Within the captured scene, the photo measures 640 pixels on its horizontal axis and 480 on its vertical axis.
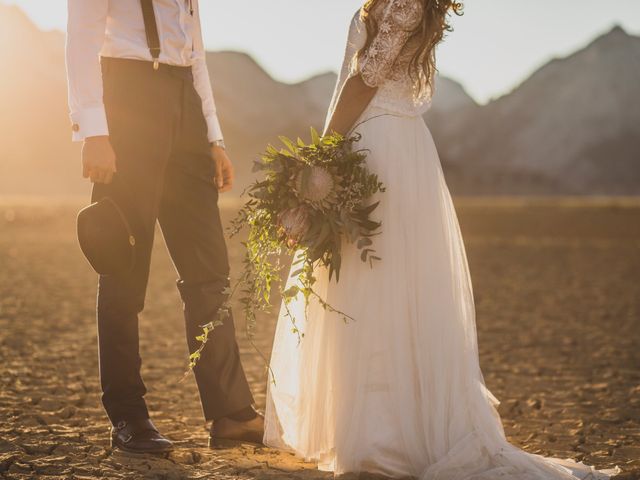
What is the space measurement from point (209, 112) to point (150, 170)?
1.67 feet

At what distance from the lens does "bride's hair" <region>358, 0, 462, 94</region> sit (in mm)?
3242

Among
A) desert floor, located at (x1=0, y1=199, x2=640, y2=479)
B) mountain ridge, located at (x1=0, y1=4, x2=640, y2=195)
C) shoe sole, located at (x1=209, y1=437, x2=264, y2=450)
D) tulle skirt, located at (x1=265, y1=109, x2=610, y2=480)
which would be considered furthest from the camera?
mountain ridge, located at (x1=0, y1=4, x2=640, y2=195)

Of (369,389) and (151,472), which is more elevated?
(369,389)

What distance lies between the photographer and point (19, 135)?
117625 mm

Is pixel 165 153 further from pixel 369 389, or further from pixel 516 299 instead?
pixel 516 299

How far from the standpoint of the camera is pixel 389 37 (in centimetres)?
321

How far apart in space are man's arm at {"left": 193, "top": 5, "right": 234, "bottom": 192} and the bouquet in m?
0.48

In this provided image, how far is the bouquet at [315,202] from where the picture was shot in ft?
10.6

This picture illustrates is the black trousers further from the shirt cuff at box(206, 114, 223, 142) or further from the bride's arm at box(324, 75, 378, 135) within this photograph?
the bride's arm at box(324, 75, 378, 135)

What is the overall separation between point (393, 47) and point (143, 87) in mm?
979

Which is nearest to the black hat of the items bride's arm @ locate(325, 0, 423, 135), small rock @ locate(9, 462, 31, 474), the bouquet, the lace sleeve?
the bouquet

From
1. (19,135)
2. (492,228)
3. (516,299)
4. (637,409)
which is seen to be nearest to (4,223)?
(492,228)

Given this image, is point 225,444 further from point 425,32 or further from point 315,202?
point 425,32

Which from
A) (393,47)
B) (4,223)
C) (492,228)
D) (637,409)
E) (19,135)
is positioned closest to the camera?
(393,47)
